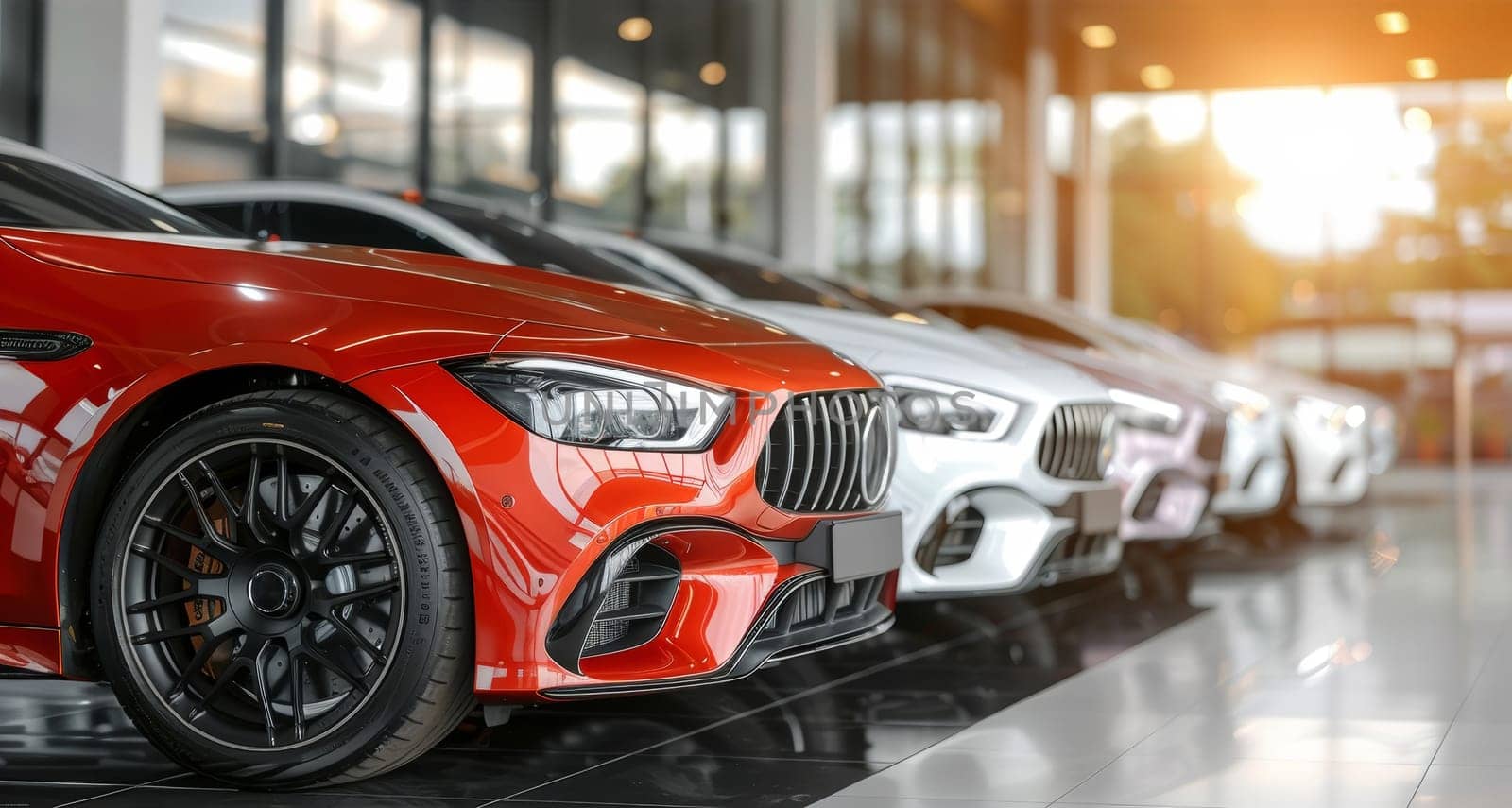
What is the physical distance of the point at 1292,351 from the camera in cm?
2198

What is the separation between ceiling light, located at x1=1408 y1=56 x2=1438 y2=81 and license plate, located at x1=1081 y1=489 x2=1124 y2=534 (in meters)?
17.0

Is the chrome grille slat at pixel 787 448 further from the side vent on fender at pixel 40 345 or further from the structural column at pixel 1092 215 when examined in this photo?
the structural column at pixel 1092 215

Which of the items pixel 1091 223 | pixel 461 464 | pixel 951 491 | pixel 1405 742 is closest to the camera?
pixel 461 464

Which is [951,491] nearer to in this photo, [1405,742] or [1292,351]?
[1405,742]

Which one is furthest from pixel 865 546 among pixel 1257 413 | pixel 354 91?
pixel 354 91

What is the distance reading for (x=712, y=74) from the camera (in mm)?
14125

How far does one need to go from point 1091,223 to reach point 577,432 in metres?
20.2

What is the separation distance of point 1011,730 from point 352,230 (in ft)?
9.45

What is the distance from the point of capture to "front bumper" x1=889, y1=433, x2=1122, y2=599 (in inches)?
203

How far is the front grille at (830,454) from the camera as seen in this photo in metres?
3.69

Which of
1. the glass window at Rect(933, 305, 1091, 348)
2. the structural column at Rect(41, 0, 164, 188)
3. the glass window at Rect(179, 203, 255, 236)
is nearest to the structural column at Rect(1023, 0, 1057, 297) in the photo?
the glass window at Rect(933, 305, 1091, 348)

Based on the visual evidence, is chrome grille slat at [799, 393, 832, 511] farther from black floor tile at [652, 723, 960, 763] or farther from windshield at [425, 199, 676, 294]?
windshield at [425, 199, 676, 294]

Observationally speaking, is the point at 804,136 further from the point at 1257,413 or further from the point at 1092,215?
the point at 1092,215

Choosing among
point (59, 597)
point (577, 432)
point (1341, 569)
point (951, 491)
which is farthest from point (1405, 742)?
point (1341, 569)
